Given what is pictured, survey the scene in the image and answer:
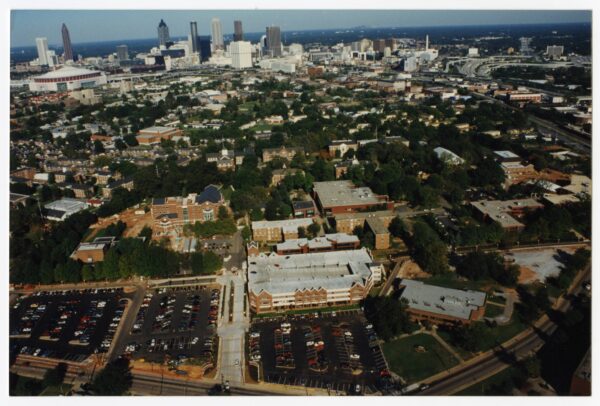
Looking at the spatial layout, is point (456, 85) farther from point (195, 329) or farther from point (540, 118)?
point (195, 329)

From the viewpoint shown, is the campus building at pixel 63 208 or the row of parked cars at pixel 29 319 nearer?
the row of parked cars at pixel 29 319

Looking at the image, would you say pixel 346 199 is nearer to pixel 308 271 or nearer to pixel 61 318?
pixel 308 271

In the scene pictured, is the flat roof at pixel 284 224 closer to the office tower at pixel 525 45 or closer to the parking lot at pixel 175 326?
the parking lot at pixel 175 326

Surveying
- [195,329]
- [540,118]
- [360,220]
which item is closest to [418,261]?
[360,220]

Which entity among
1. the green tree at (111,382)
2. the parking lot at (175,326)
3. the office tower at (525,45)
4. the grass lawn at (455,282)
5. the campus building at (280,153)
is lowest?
the grass lawn at (455,282)

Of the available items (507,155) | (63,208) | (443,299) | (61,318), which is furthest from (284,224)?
(507,155)

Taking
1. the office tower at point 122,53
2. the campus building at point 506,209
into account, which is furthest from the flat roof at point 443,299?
the office tower at point 122,53
